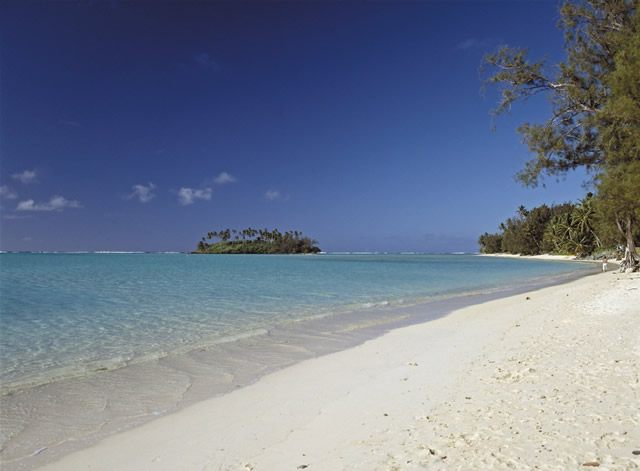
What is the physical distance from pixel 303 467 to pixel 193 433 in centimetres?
173

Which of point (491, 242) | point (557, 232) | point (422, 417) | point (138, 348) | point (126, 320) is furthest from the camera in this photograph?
point (491, 242)

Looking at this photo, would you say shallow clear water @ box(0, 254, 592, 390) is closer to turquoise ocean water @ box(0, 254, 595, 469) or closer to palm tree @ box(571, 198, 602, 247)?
turquoise ocean water @ box(0, 254, 595, 469)

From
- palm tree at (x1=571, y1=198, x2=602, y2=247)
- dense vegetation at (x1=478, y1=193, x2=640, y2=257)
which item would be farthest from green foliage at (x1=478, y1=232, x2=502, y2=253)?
palm tree at (x1=571, y1=198, x2=602, y2=247)

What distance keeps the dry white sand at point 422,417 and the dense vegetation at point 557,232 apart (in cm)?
5330

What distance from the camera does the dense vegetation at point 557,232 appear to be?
67869 mm

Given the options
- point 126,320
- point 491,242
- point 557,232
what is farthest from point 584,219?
point 491,242

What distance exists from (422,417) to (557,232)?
96868 millimetres

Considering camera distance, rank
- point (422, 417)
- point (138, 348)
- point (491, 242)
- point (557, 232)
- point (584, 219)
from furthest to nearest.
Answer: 1. point (491, 242)
2. point (557, 232)
3. point (584, 219)
4. point (138, 348)
5. point (422, 417)

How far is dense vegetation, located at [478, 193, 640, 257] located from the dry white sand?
53.3 m

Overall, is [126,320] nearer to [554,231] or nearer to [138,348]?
[138,348]

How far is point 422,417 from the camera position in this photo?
4.31 m

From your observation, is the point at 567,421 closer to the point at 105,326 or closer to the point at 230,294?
the point at 105,326

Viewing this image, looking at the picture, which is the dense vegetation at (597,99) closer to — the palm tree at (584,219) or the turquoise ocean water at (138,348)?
the turquoise ocean water at (138,348)

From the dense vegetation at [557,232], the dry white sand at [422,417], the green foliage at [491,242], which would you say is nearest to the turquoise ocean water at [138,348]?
the dry white sand at [422,417]
